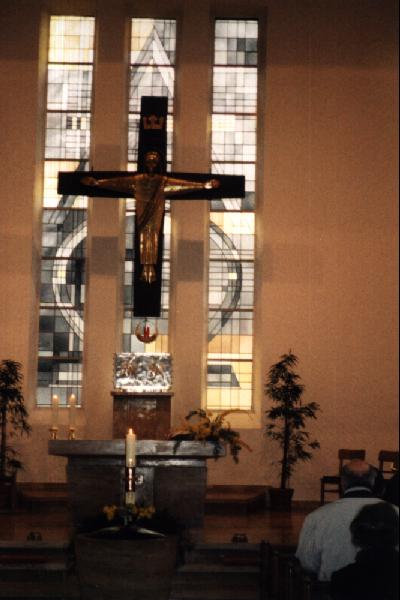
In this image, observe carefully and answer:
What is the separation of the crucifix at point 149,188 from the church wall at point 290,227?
184 centimetres

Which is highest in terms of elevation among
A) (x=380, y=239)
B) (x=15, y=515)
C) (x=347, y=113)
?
(x=347, y=113)

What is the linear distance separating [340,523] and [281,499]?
7625mm

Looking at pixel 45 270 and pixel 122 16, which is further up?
pixel 122 16

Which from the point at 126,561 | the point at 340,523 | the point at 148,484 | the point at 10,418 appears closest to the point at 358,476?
the point at 340,523

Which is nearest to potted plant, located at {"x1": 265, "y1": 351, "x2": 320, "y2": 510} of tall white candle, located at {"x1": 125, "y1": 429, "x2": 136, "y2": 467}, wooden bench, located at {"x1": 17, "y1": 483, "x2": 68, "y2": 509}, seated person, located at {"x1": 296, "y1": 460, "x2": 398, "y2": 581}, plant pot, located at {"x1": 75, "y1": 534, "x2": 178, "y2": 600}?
wooden bench, located at {"x1": 17, "y1": 483, "x2": 68, "y2": 509}

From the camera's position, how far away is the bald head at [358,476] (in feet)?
14.6

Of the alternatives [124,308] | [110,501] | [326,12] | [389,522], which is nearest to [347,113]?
[326,12]

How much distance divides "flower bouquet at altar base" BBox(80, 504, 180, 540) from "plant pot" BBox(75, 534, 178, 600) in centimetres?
11

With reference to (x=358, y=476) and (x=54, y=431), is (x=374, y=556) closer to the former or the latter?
(x=358, y=476)

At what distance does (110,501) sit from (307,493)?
441cm

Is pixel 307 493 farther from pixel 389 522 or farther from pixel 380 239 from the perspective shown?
pixel 389 522

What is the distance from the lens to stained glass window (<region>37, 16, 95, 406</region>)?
1302 centimetres

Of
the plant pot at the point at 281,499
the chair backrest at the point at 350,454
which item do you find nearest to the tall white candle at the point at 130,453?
the plant pot at the point at 281,499

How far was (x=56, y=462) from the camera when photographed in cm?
1249
